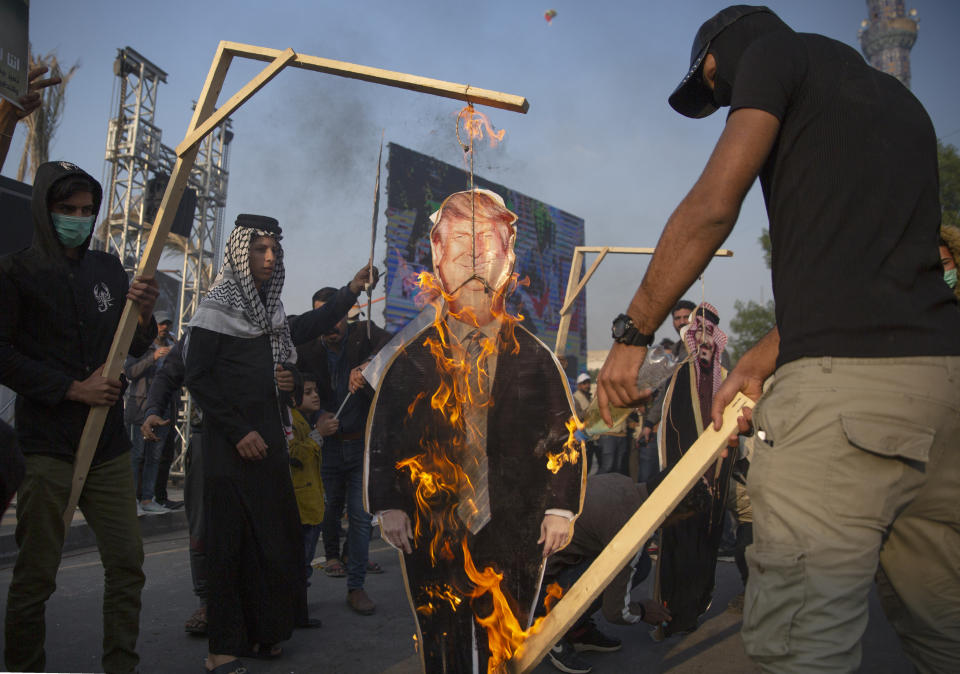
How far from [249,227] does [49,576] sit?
2.04 metres

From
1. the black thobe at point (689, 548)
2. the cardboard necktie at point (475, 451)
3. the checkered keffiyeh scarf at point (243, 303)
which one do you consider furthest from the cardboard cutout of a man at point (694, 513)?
the checkered keffiyeh scarf at point (243, 303)

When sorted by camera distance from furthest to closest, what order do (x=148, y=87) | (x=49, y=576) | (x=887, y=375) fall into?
(x=148, y=87), (x=49, y=576), (x=887, y=375)

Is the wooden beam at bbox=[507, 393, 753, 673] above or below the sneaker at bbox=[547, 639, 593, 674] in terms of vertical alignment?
above

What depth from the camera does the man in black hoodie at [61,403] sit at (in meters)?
2.89

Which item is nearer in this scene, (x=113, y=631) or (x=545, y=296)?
(x=113, y=631)

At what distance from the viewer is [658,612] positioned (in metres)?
4.14

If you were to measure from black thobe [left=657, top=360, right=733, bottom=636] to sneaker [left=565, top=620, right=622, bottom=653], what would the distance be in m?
0.40

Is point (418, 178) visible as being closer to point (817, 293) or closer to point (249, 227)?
point (249, 227)

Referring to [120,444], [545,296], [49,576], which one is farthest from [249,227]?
[545,296]

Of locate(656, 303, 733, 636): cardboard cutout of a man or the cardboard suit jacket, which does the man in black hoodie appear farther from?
locate(656, 303, 733, 636): cardboard cutout of a man

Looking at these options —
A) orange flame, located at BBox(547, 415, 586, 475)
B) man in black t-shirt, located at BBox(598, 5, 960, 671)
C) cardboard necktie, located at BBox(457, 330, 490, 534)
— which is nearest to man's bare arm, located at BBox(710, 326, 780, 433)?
man in black t-shirt, located at BBox(598, 5, 960, 671)

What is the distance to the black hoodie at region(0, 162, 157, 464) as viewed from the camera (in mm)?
2973

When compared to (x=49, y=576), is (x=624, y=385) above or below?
above

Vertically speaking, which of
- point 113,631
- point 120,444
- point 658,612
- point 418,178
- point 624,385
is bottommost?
point 658,612
